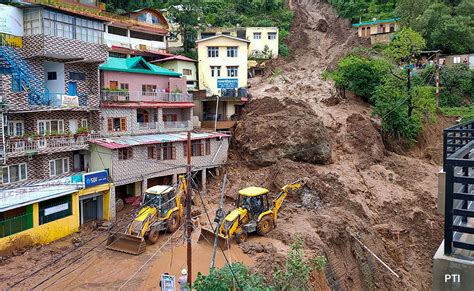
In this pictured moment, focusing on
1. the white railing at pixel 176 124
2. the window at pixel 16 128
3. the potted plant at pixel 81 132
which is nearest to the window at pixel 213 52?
the white railing at pixel 176 124

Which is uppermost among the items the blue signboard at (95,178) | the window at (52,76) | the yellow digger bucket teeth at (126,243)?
the window at (52,76)

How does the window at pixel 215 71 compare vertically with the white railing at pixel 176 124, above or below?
above

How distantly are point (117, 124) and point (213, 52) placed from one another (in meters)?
17.7

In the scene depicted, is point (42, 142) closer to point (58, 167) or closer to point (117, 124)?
point (58, 167)

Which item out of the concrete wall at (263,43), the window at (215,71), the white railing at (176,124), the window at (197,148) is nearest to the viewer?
the window at (197,148)

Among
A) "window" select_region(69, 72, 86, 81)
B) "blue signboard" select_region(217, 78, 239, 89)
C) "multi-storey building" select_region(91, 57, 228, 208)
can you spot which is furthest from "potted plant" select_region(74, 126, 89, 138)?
"blue signboard" select_region(217, 78, 239, 89)

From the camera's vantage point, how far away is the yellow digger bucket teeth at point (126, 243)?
63.9 ft

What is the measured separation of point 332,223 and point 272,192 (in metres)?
6.32

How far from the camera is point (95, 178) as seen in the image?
79.1ft

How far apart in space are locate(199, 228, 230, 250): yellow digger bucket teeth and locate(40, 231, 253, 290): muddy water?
0.25 meters

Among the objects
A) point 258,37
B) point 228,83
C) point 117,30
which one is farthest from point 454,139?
point 258,37

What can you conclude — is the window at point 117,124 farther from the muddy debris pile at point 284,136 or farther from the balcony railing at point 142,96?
the muddy debris pile at point 284,136

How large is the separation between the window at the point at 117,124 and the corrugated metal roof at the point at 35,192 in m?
5.57

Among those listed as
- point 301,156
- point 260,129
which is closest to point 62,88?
point 260,129
